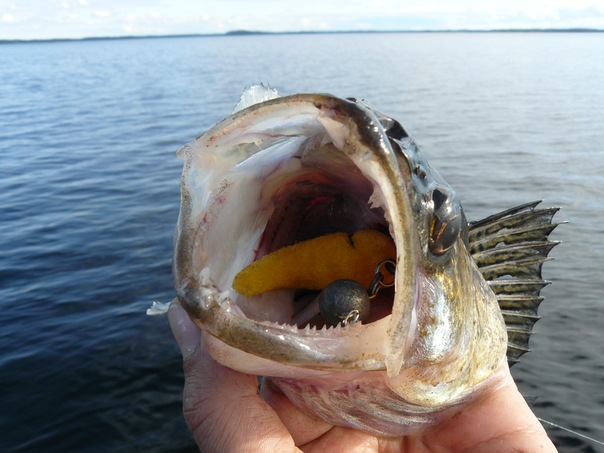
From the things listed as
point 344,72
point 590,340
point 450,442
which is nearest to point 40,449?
point 450,442

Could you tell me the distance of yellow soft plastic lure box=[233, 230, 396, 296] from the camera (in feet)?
7.47

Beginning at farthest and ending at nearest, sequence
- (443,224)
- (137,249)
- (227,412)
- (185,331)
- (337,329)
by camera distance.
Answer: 1. (137,249)
2. (185,331)
3. (227,412)
4. (443,224)
5. (337,329)

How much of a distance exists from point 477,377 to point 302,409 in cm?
79

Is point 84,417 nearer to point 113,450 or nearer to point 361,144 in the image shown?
point 113,450

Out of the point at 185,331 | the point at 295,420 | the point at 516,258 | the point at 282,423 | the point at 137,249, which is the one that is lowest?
the point at 137,249

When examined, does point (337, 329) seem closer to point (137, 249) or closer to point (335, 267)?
point (335, 267)

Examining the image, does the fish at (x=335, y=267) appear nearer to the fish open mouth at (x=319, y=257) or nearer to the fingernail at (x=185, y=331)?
the fish open mouth at (x=319, y=257)

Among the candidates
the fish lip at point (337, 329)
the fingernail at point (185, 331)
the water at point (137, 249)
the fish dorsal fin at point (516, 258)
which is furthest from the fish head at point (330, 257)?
the water at point (137, 249)

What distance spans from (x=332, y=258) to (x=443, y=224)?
548mm

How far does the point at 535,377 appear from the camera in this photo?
6090 mm

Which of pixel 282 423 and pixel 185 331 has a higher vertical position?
pixel 185 331

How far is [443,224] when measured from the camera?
1.92 meters

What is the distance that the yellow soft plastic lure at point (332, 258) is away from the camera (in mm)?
2275

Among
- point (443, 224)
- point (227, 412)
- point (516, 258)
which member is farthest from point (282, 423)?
point (516, 258)
